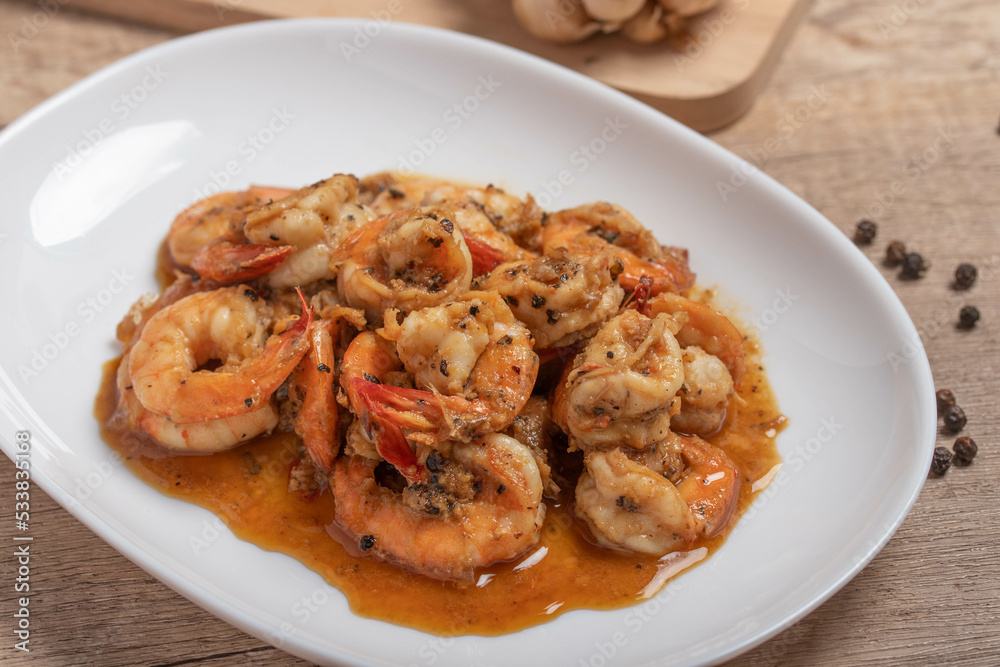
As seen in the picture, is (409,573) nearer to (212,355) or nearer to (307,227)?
(212,355)

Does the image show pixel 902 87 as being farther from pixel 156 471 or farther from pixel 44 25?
pixel 44 25

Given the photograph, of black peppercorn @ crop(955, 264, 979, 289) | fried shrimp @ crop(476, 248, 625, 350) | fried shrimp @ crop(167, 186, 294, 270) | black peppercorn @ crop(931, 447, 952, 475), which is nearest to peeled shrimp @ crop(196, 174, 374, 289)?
fried shrimp @ crop(167, 186, 294, 270)

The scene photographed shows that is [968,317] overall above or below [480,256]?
below

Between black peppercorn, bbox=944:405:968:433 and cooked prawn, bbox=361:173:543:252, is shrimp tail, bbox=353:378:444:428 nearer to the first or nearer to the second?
cooked prawn, bbox=361:173:543:252

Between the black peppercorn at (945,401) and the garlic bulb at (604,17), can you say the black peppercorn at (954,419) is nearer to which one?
the black peppercorn at (945,401)

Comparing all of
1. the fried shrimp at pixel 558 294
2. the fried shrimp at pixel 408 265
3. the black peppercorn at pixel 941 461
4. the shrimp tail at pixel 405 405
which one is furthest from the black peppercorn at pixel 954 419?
the shrimp tail at pixel 405 405

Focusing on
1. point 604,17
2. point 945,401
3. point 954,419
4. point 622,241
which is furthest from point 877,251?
point 604,17
